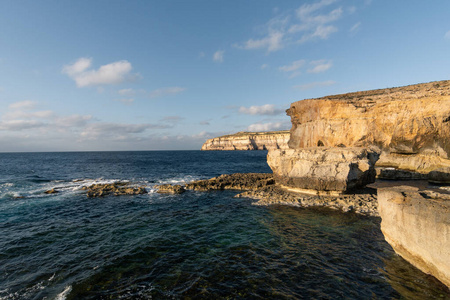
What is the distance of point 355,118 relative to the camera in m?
32.1

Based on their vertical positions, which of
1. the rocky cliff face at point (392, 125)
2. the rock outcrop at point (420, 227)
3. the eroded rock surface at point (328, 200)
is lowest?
the eroded rock surface at point (328, 200)

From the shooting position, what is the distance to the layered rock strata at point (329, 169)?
1891 cm

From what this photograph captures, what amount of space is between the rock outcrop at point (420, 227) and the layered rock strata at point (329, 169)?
33.2 feet

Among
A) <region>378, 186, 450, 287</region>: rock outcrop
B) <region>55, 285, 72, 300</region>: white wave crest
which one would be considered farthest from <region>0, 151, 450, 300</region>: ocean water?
<region>378, 186, 450, 287</region>: rock outcrop

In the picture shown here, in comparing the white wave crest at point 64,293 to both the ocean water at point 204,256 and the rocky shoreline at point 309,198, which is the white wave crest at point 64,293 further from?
the rocky shoreline at point 309,198

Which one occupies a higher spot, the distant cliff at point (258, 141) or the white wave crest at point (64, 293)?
the distant cliff at point (258, 141)

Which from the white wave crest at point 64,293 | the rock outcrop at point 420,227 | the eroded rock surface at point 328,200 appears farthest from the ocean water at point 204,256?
the eroded rock surface at point 328,200

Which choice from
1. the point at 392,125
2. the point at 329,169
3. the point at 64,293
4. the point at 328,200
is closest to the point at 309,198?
the point at 328,200

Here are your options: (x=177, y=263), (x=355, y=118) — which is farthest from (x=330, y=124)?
(x=177, y=263)

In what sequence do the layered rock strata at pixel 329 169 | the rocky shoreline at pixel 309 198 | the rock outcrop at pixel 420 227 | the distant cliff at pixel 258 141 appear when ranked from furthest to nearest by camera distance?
the distant cliff at pixel 258 141, the layered rock strata at pixel 329 169, the rocky shoreline at pixel 309 198, the rock outcrop at pixel 420 227

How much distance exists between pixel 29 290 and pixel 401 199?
16.1 meters

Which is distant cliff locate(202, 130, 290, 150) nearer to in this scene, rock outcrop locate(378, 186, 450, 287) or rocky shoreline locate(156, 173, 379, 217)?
rocky shoreline locate(156, 173, 379, 217)

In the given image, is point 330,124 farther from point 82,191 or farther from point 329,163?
point 82,191

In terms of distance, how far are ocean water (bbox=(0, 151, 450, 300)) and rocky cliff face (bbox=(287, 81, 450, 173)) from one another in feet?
69.8
